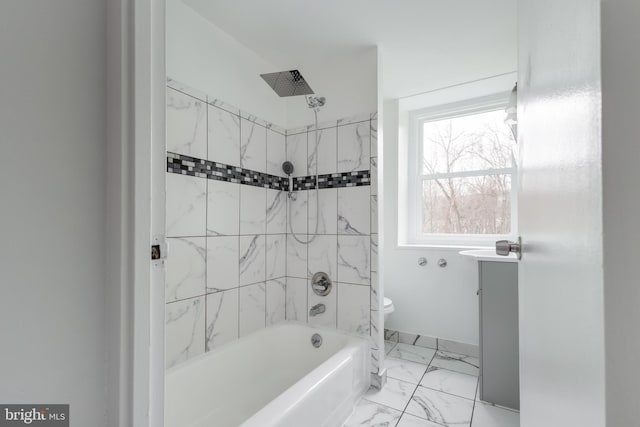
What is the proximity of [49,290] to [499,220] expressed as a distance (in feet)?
9.57

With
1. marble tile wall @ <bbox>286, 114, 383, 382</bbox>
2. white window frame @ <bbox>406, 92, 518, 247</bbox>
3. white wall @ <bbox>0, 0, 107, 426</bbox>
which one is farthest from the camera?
white window frame @ <bbox>406, 92, 518, 247</bbox>

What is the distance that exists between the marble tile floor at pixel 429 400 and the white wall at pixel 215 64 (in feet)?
6.78

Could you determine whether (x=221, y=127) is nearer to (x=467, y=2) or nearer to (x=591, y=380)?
(x=467, y=2)

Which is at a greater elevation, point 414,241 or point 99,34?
point 99,34

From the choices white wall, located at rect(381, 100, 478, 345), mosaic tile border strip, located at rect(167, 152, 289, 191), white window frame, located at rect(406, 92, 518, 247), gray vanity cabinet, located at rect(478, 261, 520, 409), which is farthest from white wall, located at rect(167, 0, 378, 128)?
gray vanity cabinet, located at rect(478, 261, 520, 409)

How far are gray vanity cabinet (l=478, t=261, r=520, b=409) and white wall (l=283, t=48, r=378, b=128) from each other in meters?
1.31

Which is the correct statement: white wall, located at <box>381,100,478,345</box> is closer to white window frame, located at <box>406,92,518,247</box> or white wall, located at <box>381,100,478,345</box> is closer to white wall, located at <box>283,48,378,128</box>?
white window frame, located at <box>406,92,518,247</box>

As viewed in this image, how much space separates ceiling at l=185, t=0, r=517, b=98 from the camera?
5.06 ft

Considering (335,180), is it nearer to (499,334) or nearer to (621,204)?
(499,334)

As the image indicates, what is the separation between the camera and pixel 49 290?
434 mm

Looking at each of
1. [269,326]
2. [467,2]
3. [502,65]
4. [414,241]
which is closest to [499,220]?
[414,241]

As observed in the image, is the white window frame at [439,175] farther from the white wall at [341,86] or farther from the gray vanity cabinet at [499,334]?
the white wall at [341,86]

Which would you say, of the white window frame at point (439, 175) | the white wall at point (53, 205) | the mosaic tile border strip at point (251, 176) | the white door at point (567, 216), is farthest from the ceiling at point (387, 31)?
the white wall at point (53, 205)

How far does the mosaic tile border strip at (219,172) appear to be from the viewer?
148 centimetres
